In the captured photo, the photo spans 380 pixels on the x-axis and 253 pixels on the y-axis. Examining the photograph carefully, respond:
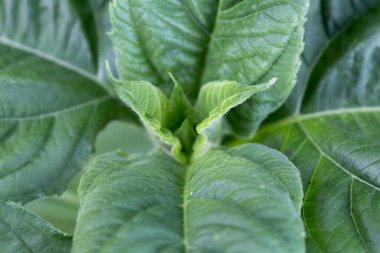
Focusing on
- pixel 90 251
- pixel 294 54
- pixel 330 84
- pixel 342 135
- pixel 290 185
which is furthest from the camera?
pixel 330 84

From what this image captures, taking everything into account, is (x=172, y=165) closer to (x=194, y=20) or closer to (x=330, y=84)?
(x=194, y=20)

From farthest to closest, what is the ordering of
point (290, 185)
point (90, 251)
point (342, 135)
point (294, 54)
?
1. point (342, 135)
2. point (294, 54)
3. point (290, 185)
4. point (90, 251)

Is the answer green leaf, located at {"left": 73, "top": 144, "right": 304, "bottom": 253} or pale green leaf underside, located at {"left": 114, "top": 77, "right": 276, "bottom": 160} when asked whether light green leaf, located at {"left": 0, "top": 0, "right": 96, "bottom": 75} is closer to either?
pale green leaf underside, located at {"left": 114, "top": 77, "right": 276, "bottom": 160}

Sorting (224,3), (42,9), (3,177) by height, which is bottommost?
(3,177)

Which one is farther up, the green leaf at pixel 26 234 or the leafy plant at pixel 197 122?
the leafy plant at pixel 197 122

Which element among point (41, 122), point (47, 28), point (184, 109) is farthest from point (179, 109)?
point (47, 28)

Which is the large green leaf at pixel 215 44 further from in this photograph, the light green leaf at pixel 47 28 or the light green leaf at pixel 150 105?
the light green leaf at pixel 47 28

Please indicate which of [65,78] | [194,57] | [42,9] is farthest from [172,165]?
[42,9]

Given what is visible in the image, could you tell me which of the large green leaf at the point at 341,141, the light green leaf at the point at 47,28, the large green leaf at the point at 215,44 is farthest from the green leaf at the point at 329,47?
the light green leaf at the point at 47,28
